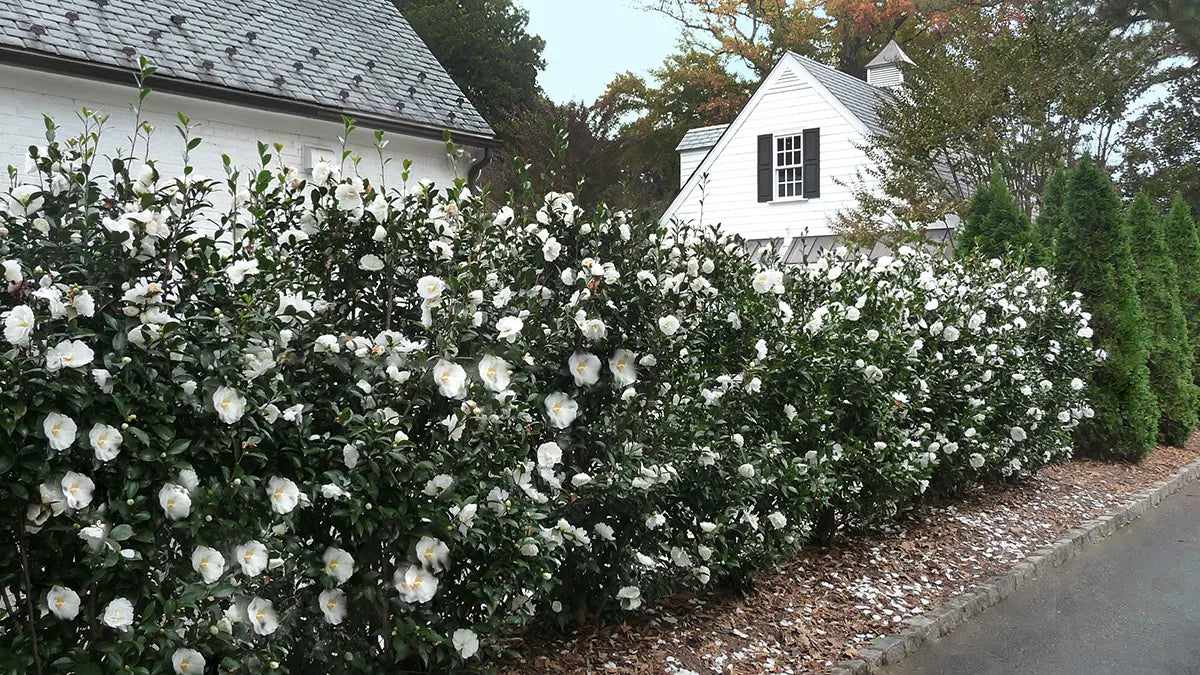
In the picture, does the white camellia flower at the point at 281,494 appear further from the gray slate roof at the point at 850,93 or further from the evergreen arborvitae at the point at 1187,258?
the gray slate roof at the point at 850,93

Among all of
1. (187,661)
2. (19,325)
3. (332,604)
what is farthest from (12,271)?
(332,604)

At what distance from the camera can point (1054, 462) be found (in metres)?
8.68

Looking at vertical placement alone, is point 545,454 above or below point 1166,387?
above

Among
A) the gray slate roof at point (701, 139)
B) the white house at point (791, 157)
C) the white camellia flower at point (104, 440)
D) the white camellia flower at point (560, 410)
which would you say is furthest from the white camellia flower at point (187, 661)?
the gray slate roof at point (701, 139)

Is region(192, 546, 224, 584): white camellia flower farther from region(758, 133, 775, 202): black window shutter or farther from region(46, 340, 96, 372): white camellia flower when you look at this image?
region(758, 133, 775, 202): black window shutter

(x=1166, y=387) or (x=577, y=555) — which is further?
(x=1166, y=387)

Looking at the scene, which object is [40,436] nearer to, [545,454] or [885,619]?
[545,454]

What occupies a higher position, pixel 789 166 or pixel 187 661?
pixel 789 166

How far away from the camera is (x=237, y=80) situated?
439 inches

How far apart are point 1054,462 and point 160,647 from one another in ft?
26.6

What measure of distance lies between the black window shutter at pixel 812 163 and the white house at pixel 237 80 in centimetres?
919

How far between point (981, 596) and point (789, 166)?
17072 millimetres

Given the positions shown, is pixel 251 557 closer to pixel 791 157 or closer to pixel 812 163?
pixel 812 163

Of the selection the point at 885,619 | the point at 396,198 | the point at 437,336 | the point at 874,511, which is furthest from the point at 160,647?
the point at 874,511
